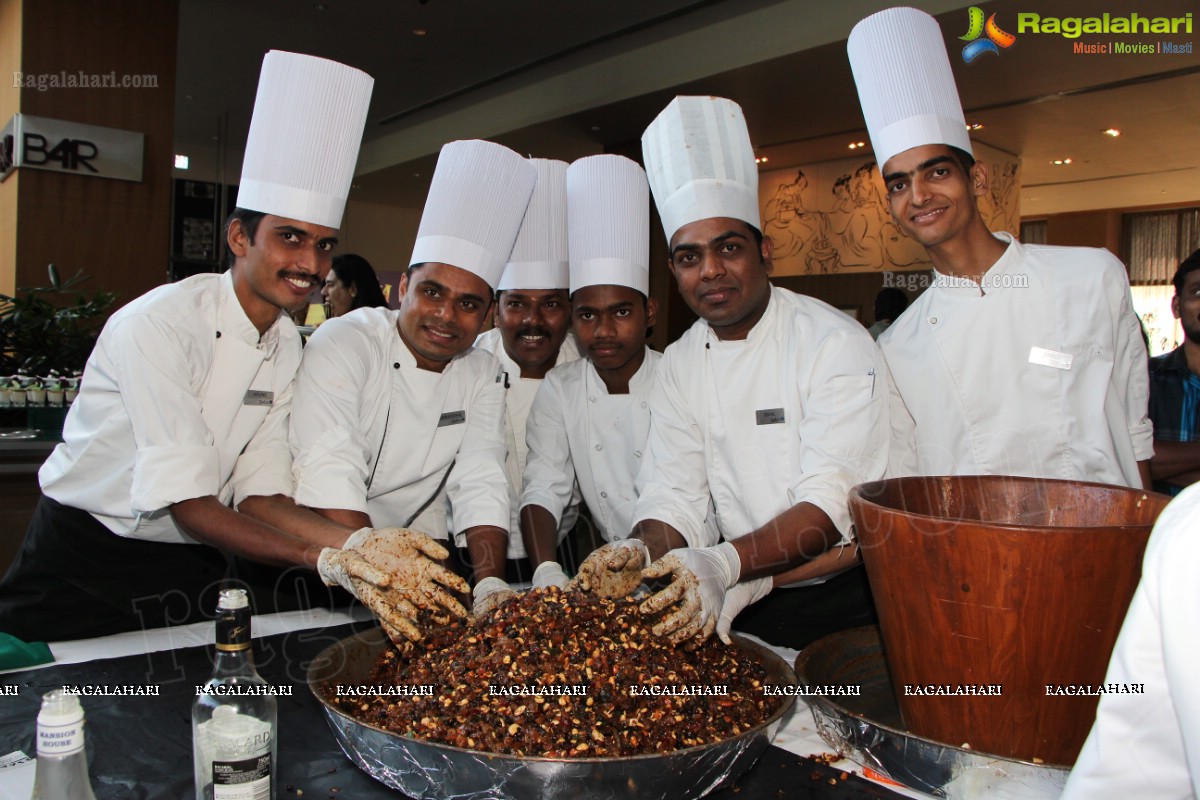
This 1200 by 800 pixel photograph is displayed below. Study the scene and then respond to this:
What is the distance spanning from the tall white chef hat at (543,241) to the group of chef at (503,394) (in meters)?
0.27

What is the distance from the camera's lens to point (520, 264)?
2.42m

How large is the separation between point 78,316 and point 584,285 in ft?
8.93

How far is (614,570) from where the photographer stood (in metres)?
1.45

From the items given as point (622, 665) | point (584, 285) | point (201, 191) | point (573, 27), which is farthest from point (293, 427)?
point (201, 191)

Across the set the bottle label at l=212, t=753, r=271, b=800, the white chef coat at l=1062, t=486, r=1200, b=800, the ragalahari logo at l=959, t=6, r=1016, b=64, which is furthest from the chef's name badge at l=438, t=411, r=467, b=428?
the ragalahari logo at l=959, t=6, r=1016, b=64

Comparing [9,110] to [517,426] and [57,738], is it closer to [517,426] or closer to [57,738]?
[517,426]

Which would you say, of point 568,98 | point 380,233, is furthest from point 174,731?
point 380,233

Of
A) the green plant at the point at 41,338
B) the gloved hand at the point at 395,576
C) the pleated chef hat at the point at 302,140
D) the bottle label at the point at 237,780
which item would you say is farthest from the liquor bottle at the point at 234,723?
the green plant at the point at 41,338

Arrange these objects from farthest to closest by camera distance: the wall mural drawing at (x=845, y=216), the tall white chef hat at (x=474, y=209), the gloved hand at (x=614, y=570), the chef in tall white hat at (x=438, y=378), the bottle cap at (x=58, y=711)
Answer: the wall mural drawing at (x=845, y=216), the tall white chef hat at (x=474, y=209), the chef in tall white hat at (x=438, y=378), the gloved hand at (x=614, y=570), the bottle cap at (x=58, y=711)

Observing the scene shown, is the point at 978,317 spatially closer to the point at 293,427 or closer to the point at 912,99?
the point at 912,99

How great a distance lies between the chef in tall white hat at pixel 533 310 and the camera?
241 cm

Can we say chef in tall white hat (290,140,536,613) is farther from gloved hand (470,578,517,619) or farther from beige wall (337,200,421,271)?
beige wall (337,200,421,271)

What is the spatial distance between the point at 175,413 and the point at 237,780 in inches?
34.4

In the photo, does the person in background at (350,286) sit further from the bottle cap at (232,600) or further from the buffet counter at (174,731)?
the bottle cap at (232,600)
